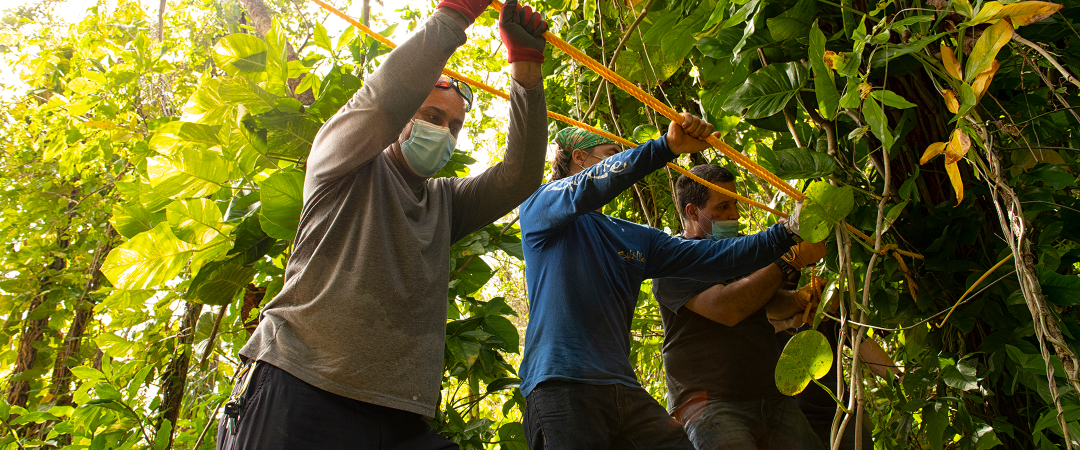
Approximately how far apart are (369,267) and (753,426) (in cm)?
126

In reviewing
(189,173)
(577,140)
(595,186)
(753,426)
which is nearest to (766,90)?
(595,186)

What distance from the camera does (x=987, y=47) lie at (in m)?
0.96

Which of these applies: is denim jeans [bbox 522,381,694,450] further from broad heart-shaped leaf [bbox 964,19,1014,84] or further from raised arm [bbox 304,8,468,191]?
broad heart-shaped leaf [bbox 964,19,1014,84]

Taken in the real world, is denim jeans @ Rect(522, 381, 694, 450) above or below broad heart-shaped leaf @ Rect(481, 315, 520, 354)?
below

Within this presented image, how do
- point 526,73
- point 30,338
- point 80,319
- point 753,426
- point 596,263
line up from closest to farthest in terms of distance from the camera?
point 526,73
point 596,263
point 753,426
point 80,319
point 30,338

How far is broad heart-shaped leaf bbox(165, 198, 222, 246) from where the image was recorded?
1.48 meters

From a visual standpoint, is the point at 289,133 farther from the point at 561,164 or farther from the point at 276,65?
the point at 561,164

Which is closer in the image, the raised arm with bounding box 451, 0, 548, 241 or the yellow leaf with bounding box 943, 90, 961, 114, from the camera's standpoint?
the yellow leaf with bounding box 943, 90, 961, 114

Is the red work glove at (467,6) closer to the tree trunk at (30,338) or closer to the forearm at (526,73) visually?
the forearm at (526,73)

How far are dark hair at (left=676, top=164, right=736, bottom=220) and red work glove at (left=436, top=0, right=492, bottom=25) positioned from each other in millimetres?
1044

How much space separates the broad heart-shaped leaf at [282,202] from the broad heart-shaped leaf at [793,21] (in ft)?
3.47

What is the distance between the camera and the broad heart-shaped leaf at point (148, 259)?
4.81ft

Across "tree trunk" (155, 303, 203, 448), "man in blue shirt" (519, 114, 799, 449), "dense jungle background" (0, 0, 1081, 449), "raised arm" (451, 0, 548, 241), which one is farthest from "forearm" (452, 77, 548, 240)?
"tree trunk" (155, 303, 203, 448)

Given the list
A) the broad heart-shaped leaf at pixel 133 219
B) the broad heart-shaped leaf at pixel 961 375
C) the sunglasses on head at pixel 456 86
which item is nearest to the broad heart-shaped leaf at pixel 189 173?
the broad heart-shaped leaf at pixel 133 219
